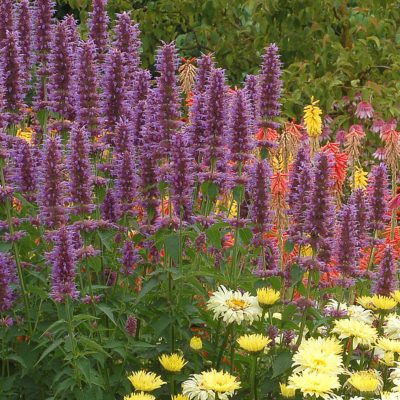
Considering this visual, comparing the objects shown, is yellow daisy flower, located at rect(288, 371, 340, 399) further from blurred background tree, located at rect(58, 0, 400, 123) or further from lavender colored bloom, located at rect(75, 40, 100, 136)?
blurred background tree, located at rect(58, 0, 400, 123)

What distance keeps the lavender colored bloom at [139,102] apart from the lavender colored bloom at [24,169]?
455 mm

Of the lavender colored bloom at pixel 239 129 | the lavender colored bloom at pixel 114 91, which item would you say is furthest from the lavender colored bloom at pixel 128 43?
the lavender colored bloom at pixel 239 129

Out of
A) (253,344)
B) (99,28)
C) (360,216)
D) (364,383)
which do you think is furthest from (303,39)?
(364,383)

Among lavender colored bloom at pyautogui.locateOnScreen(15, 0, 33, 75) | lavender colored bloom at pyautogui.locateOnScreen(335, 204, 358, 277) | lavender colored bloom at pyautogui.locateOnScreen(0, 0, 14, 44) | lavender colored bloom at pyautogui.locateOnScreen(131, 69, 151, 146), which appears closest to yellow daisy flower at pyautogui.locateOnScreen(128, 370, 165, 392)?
lavender colored bloom at pyautogui.locateOnScreen(335, 204, 358, 277)

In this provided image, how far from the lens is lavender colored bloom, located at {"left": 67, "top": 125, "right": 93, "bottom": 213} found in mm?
3311

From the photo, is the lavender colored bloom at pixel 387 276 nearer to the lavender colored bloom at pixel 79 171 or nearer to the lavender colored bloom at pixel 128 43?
the lavender colored bloom at pixel 79 171

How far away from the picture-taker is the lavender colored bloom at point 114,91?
3.75 meters

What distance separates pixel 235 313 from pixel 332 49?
17.0 ft

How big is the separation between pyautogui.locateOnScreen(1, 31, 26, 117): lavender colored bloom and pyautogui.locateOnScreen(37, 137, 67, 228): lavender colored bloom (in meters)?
0.63

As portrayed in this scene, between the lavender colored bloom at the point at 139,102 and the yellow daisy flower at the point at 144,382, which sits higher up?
the lavender colored bloom at the point at 139,102

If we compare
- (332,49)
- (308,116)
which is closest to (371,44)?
(332,49)

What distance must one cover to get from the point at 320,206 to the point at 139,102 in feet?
3.16

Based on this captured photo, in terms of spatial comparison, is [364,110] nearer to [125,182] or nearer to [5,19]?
[5,19]

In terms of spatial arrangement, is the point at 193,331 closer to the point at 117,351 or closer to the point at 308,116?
the point at 117,351
